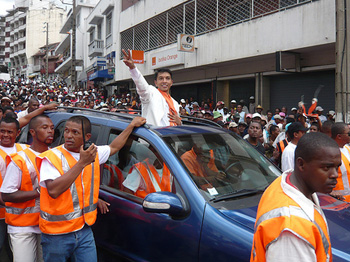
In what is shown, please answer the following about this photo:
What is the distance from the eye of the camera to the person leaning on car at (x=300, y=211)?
4.18 ft

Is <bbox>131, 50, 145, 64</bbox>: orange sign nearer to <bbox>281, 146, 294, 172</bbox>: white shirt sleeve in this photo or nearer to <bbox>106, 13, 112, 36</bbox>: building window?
<bbox>106, 13, 112, 36</bbox>: building window

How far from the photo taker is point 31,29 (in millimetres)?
68375

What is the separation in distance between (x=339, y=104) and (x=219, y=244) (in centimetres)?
570

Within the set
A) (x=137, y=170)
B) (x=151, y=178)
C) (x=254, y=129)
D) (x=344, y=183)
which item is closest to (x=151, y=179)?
(x=151, y=178)

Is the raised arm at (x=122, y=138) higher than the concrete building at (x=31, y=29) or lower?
lower

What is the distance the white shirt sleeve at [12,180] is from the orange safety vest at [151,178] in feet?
3.08

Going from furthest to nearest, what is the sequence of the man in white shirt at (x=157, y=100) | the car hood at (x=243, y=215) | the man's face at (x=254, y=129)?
the man's face at (x=254, y=129)
the man in white shirt at (x=157, y=100)
the car hood at (x=243, y=215)

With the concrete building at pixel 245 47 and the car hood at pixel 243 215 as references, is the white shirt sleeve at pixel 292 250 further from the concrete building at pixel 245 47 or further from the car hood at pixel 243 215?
the concrete building at pixel 245 47

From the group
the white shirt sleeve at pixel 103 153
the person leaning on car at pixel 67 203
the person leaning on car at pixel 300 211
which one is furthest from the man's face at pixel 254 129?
the person leaning on car at pixel 300 211

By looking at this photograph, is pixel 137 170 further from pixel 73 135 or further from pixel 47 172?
pixel 47 172

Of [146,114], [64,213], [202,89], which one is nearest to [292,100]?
[202,89]

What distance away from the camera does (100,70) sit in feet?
85.1

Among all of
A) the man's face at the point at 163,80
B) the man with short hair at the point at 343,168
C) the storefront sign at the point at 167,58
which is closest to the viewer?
the man with short hair at the point at 343,168

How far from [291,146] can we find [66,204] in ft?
9.09
